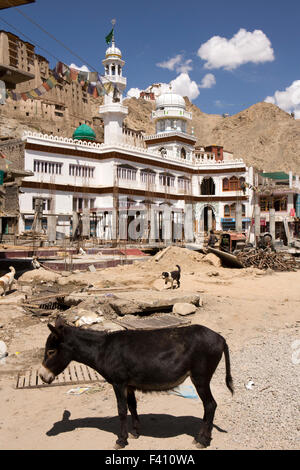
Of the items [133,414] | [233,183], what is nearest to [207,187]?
[233,183]

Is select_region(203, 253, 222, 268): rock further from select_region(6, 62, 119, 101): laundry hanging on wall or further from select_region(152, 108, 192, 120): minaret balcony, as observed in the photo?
select_region(152, 108, 192, 120): minaret balcony

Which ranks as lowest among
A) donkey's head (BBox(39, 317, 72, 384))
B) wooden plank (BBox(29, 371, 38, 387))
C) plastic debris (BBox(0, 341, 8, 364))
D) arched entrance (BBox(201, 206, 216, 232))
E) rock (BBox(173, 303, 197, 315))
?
plastic debris (BBox(0, 341, 8, 364))

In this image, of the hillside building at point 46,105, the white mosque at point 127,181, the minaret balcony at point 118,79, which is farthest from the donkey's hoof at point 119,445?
the hillside building at point 46,105

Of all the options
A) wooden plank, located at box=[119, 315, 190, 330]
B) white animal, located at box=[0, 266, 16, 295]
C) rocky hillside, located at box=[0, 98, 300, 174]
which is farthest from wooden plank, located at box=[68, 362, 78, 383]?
rocky hillside, located at box=[0, 98, 300, 174]

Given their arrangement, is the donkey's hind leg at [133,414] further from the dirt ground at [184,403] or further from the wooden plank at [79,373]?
the wooden plank at [79,373]

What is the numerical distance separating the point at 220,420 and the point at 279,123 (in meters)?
119

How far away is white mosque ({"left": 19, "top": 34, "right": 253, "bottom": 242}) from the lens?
3294 centimetres

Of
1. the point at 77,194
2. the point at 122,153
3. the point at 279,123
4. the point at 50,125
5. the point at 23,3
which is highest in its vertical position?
the point at 279,123

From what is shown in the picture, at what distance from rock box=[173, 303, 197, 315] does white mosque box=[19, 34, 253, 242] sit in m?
19.1

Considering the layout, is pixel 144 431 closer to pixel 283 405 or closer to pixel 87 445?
pixel 87 445

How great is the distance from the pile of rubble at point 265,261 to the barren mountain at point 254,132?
76593mm

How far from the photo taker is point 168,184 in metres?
44.7

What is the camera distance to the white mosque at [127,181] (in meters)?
32.9
